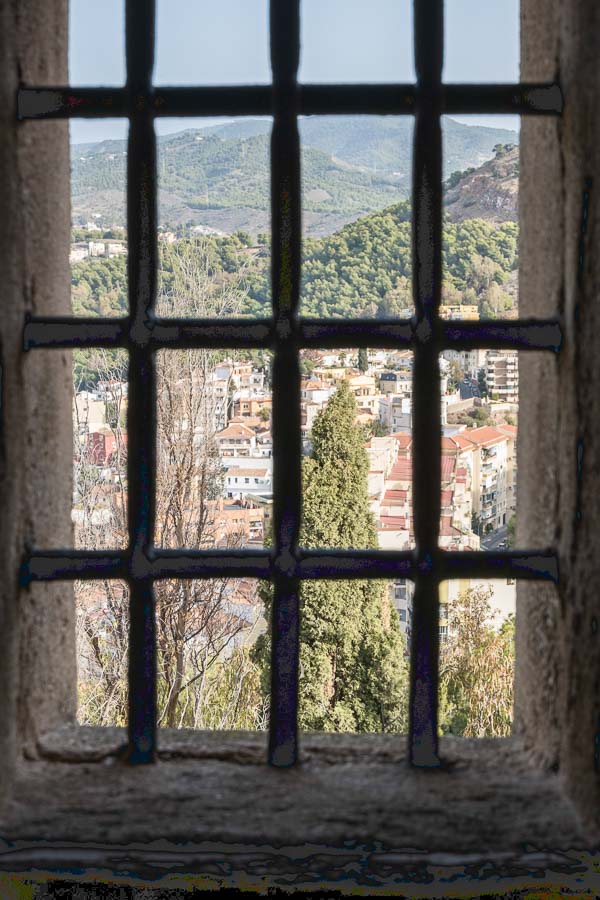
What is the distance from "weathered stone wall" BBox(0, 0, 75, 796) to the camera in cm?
69

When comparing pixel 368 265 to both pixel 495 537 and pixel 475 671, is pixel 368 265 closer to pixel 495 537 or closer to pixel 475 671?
pixel 495 537

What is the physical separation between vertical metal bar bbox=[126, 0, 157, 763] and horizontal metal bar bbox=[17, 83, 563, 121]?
0.5 inches

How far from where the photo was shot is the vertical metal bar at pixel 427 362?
2.36 ft

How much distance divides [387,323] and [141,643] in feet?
1.04

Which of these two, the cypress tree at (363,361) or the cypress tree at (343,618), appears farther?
the cypress tree at (363,361)

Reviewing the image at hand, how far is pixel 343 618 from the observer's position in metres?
7.42

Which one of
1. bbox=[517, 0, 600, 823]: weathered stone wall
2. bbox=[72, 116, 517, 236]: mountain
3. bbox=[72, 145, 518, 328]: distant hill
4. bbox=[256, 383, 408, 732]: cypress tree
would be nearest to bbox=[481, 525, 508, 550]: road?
bbox=[256, 383, 408, 732]: cypress tree

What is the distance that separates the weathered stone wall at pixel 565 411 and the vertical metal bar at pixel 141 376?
309 mm

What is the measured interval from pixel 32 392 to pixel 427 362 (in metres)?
0.31

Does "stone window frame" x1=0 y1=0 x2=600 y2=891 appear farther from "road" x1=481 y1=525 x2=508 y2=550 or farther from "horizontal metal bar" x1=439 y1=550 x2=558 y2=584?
"road" x1=481 y1=525 x2=508 y2=550

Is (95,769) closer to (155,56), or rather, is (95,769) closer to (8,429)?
(8,429)

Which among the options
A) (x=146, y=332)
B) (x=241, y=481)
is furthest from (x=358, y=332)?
(x=241, y=481)

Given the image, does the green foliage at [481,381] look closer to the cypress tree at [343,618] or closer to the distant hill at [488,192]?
the cypress tree at [343,618]

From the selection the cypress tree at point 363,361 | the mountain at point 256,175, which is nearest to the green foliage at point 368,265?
the mountain at point 256,175
